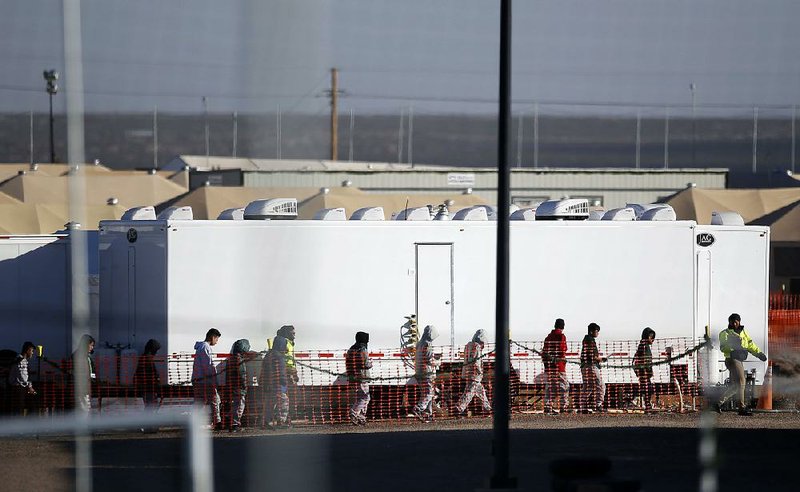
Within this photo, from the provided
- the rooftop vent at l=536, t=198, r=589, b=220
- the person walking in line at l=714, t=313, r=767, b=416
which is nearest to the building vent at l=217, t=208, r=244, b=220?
the rooftop vent at l=536, t=198, r=589, b=220

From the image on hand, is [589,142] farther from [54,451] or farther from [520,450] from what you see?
[54,451]

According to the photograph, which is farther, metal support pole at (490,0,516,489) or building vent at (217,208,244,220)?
building vent at (217,208,244,220)

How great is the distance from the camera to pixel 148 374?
1606cm

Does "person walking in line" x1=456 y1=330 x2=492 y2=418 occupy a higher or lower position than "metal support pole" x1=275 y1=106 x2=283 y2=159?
lower

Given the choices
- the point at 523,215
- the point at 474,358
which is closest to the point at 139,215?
the point at 474,358

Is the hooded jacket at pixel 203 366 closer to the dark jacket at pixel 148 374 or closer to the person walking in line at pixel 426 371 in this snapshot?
the dark jacket at pixel 148 374

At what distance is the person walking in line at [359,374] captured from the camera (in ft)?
53.7

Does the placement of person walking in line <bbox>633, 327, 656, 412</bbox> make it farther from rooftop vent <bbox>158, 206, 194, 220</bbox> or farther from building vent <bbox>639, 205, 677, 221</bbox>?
rooftop vent <bbox>158, 206, 194, 220</bbox>

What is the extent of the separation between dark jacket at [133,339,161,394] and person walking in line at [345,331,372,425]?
8.08 ft

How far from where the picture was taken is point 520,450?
1399cm

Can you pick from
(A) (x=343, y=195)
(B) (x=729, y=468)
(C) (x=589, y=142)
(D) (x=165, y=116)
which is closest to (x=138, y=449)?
(B) (x=729, y=468)

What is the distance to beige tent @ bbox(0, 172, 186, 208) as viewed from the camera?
33906mm

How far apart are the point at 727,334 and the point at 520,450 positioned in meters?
5.01

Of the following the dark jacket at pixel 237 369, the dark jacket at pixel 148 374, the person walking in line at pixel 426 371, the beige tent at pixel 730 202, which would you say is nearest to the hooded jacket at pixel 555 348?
the person walking in line at pixel 426 371
